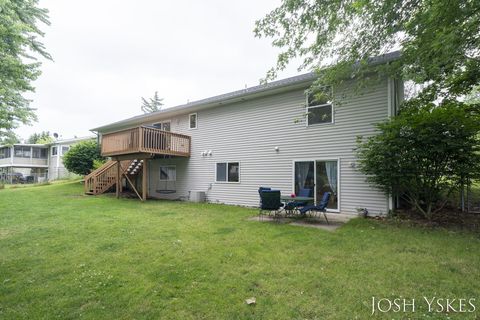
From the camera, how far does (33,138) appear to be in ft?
182

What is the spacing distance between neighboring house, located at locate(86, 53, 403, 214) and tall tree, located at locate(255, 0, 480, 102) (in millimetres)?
1274

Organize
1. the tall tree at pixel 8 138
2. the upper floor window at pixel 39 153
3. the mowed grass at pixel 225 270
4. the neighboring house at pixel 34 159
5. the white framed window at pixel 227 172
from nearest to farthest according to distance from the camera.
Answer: the mowed grass at pixel 225 270
the white framed window at pixel 227 172
the tall tree at pixel 8 138
the neighboring house at pixel 34 159
the upper floor window at pixel 39 153

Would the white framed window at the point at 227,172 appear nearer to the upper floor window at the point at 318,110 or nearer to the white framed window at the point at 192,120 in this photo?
the white framed window at the point at 192,120

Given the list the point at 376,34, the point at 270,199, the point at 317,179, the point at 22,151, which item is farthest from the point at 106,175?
the point at 22,151

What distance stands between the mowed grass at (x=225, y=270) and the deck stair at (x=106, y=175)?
7.91 m

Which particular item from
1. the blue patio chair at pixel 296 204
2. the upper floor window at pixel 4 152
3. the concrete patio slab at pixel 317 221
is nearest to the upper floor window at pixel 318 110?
the blue patio chair at pixel 296 204

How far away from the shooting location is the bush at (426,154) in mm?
6066

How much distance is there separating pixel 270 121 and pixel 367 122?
3.73 metres

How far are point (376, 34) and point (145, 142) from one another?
9585 millimetres

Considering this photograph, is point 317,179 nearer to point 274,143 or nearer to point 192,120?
point 274,143

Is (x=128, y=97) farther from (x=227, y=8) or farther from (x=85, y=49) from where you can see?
(x=227, y=8)

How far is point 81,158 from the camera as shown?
59.4ft

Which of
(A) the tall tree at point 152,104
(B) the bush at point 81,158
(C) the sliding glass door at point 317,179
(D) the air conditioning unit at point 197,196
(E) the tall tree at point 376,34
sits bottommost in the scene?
(D) the air conditioning unit at point 197,196

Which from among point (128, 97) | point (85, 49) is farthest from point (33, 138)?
point (85, 49)
